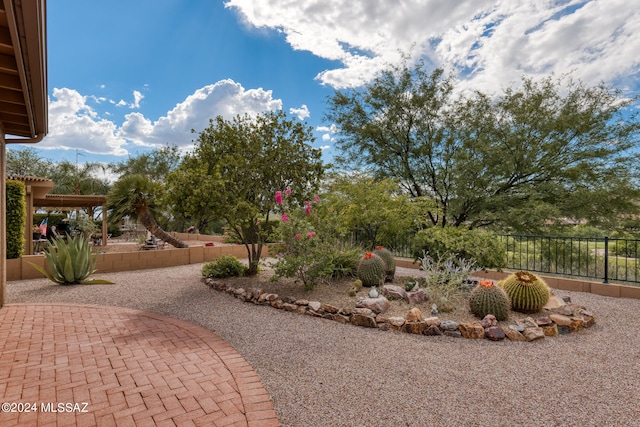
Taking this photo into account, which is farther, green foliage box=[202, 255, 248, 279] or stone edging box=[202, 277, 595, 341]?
green foliage box=[202, 255, 248, 279]

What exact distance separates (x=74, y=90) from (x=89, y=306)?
468 inches

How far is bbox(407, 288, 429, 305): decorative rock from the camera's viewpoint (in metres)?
4.98

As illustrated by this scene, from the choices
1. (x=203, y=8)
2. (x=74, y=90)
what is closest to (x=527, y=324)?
(x=203, y=8)

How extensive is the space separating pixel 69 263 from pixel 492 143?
44.6 ft

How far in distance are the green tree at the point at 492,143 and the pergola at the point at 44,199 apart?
10493mm

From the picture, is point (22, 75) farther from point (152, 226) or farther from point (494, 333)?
point (152, 226)

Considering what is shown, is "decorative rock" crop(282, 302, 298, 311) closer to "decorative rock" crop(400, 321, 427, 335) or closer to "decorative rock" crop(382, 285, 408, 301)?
"decorative rock" crop(382, 285, 408, 301)

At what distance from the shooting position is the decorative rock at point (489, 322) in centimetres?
396

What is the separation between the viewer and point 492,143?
41.2 feet

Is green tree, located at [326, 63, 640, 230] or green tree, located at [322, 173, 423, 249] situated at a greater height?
green tree, located at [326, 63, 640, 230]

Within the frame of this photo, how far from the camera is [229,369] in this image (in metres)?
2.93

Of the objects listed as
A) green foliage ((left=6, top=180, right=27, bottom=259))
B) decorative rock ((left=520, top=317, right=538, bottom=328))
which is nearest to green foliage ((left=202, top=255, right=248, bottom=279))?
green foliage ((left=6, top=180, right=27, bottom=259))

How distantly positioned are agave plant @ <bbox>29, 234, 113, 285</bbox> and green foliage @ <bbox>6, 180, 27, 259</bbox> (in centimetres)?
121

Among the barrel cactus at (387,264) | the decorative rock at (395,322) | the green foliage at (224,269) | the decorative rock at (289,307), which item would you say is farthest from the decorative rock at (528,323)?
the green foliage at (224,269)
